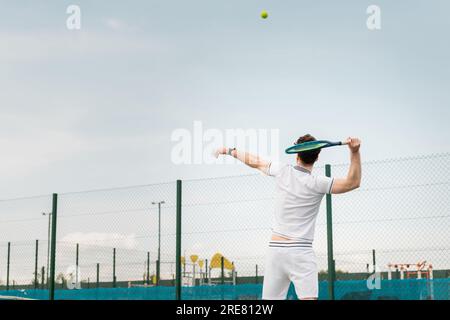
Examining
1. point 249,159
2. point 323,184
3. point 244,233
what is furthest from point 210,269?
point 323,184

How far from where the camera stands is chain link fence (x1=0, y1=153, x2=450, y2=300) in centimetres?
1029

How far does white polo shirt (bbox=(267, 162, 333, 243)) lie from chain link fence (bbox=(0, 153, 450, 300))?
514 cm

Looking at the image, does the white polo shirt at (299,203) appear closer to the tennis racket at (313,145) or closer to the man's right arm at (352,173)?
the man's right arm at (352,173)

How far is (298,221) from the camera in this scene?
5.42 m

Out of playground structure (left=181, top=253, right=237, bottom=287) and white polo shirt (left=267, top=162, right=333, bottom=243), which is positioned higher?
white polo shirt (left=267, top=162, right=333, bottom=243)

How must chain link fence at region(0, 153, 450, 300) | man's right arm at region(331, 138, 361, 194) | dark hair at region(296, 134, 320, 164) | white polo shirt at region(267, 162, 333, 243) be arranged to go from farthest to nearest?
chain link fence at region(0, 153, 450, 300) → dark hair at region(296, 134, 320, 164) → white polo shirt at region(267, 162, 333, 243) → man's right arm at region(331, 138, 361, 194)


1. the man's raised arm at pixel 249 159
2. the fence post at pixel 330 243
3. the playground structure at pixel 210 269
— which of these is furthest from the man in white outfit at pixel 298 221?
the playground structure at pixel 210 269

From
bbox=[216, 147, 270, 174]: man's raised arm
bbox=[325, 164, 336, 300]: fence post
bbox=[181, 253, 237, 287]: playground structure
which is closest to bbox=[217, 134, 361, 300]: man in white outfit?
bbox=[216, 147, 270, 174]: man's raised arm

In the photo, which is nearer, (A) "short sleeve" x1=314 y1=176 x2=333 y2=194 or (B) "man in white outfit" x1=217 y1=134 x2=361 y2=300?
(B) "man in white outfit" x1=217 y1=134 x2=361 y2=300

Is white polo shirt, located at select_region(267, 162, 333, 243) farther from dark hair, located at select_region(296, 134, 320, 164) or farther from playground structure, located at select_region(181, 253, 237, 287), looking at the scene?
playground structure, located at select_region(181, 253, 237, 287)
